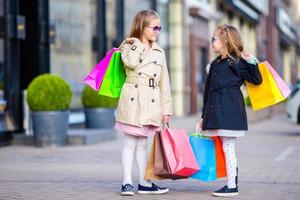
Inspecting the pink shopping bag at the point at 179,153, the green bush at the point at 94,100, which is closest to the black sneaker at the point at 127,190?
the pink shopping bag at the point at 179,153

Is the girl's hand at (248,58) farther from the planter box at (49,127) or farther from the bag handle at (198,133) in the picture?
the planter box at (49,127)

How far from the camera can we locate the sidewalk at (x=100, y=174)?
7598 millimetres

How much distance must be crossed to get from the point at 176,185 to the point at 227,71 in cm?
157

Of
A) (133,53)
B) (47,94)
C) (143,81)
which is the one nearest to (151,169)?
(143,81)

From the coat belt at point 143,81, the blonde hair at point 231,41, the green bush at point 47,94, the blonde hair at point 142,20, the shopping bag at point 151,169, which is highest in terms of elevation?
the blonde hair at point 142,20

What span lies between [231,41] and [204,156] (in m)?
1.13

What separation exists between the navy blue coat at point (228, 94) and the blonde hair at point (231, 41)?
7cm

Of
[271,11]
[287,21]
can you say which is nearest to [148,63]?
[271,11]

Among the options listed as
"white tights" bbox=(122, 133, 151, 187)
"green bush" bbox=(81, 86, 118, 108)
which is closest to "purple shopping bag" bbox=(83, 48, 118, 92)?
"white tights" bbox=(122, 133, 151, 187)

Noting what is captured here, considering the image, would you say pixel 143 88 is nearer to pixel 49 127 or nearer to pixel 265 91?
pixel 265 91

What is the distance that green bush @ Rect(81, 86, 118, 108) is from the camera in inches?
602

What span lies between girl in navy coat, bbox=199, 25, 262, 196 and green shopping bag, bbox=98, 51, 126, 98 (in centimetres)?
89

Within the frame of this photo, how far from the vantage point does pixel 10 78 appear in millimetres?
14781

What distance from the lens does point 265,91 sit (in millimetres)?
7539
